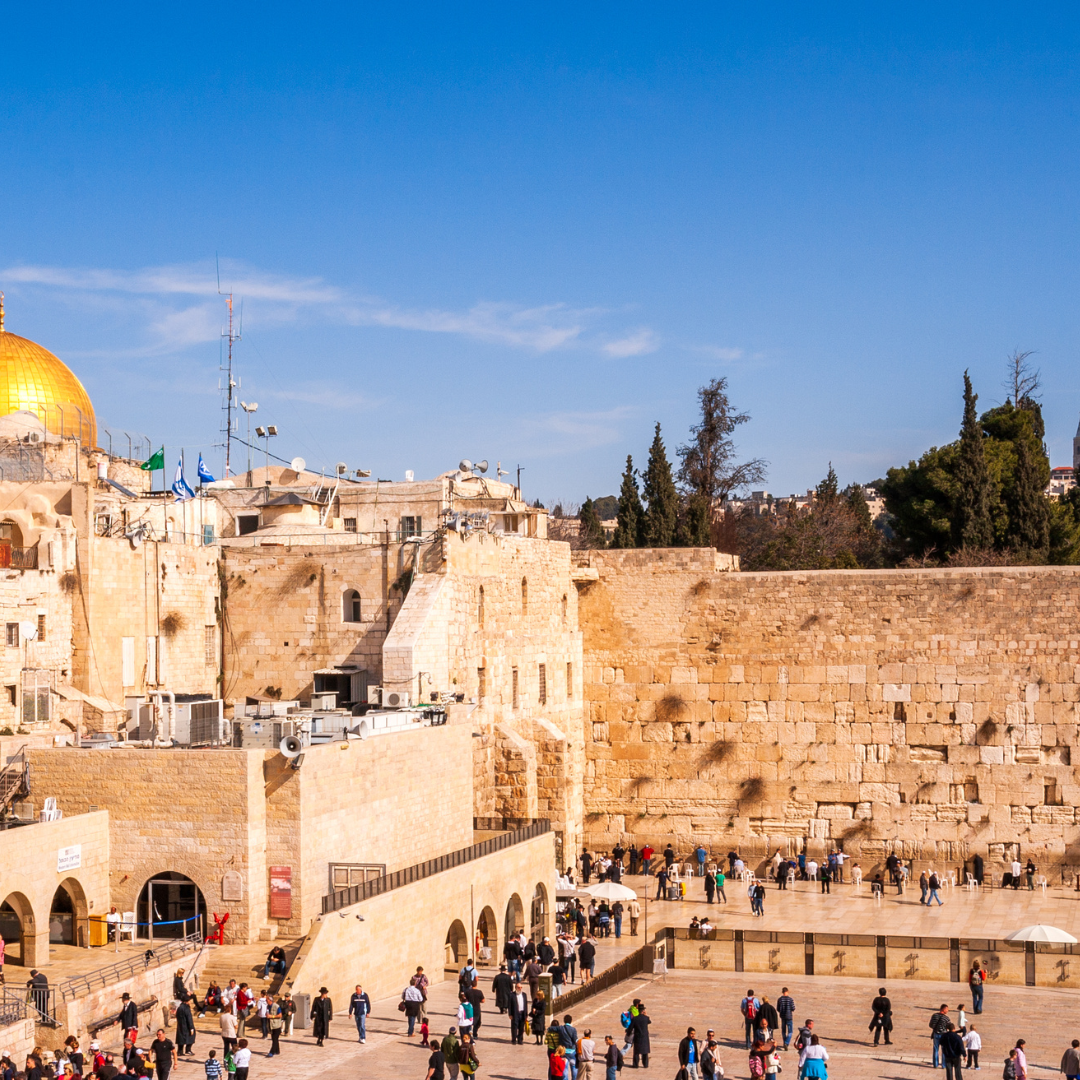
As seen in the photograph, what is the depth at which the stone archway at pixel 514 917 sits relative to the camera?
22.3 meters

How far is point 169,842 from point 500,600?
8953 mm

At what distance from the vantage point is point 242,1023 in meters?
16.6

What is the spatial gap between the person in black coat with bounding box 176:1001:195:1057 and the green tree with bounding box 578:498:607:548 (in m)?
32.4

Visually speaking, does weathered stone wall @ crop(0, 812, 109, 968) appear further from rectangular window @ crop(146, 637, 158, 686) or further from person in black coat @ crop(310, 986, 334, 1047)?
rectangular window @ crop(146, 637, 158, 686)

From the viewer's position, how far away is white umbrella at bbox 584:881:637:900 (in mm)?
23484

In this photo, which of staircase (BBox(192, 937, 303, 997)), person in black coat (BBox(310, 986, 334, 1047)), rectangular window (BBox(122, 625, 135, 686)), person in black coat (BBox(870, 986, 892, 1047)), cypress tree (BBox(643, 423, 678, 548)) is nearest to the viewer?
person in black coat (BBox(310, 986, 334, 1047))

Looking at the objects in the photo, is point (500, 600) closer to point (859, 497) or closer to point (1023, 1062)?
point (1023, 1062)

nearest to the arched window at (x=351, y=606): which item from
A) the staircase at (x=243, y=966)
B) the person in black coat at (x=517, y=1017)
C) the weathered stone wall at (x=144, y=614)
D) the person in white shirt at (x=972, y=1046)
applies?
the weathered stone wall at (x=144, y=614)

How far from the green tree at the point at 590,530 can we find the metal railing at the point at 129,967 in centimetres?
3019

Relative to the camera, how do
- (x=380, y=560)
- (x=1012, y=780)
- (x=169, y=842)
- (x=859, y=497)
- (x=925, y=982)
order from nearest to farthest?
(x=169, y=842)
(x=925, y=982)
(x=380, y=560)
(x=1012, y=780)
(x=859, y=497)

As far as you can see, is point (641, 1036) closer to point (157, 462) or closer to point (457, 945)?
point (457, 945)

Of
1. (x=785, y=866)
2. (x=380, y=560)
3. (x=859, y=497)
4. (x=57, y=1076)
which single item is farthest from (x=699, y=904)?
(x=859, y=497)

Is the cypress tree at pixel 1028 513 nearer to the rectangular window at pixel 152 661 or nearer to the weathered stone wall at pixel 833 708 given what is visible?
the weathered stone wall at pixel 833 708

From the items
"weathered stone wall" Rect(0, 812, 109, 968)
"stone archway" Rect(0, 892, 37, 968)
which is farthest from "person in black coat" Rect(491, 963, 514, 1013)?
"stone archway" Rect(0, 892, 37, 968)
